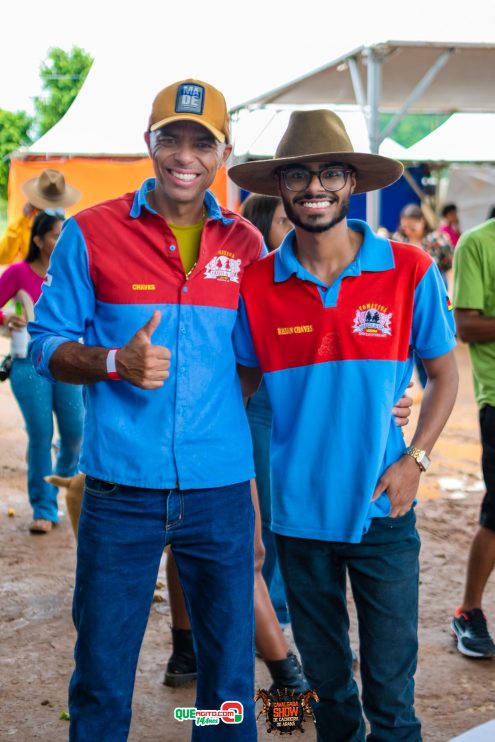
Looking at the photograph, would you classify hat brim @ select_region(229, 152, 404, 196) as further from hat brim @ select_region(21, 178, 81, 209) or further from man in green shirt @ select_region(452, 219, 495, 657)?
hat brim @ select_region(21, 178, 81, 209)

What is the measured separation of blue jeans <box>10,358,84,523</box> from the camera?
6383 millimetres

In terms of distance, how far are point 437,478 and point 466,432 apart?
1.96 m

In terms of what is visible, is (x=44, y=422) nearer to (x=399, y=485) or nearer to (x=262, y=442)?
(x=262, y=442)

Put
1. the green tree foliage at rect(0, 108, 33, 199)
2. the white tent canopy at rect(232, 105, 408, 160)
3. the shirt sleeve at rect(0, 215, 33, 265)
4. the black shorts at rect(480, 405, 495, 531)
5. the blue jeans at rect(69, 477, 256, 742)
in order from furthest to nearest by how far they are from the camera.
Answer: the green tree foliage at rect(0, 108, 33, 199), the white tent canopy at rect(232, 105, 408, 160), the shirt sleeve at rect(0, 215, 33, 265), the black shorts at rect(480, 405, 495, 531), the blue jeans at rect(69, 477, 256, 742)

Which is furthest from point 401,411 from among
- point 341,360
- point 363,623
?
point 363,623

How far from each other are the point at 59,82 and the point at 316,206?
55159 mm

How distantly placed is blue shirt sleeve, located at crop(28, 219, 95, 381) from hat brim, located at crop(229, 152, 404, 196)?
0.66 meters

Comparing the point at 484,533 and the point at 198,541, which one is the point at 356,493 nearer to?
the point at 198,541

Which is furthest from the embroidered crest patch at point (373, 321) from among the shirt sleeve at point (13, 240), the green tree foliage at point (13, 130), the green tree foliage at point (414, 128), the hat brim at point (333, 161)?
the green tree foliage at point (13, 130)

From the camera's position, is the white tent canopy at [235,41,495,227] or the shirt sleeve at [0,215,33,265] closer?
the shirt sleeve at [0,215,33,265]

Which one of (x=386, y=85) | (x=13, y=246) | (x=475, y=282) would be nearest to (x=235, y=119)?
(x=386, y=85)

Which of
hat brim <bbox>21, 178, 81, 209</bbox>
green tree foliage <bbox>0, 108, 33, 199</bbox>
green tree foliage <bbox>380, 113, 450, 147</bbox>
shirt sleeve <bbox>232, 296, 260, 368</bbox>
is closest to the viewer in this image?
shirt sleeve <bbox>232, 296, 260, 368</bbox>

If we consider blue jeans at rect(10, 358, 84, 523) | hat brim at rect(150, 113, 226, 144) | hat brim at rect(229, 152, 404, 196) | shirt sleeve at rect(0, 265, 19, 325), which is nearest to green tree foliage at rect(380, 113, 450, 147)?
shirt sleeve at rect(0, 265, 19, 325)

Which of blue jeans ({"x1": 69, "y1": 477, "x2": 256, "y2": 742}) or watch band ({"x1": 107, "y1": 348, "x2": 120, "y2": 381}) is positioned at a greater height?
watch band ({"x1": 107, "y1": 348, "x2": 120, "y2": 381})
